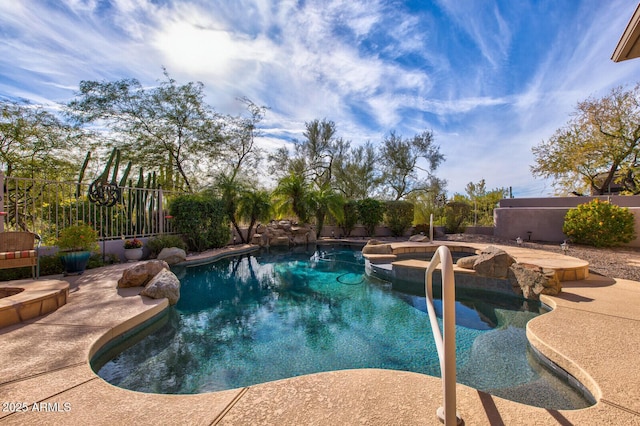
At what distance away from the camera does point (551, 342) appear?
2559 millimetres

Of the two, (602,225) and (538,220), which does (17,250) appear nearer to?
(602,225)

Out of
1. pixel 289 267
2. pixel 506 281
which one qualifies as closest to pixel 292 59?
pixel 289 267

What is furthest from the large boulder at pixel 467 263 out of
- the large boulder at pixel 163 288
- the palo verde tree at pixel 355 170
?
the palo verde tree at pixel 355 170

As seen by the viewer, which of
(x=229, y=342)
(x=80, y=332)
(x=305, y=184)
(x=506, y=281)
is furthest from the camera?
(x=305, y=184)

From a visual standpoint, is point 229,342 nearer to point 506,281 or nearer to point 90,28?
point 506,281

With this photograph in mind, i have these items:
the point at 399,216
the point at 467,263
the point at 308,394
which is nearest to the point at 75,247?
the point at 308,394

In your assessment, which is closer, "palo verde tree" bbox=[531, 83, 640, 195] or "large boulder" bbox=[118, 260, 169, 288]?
"large boulder" bbox=[118, 260, 169, 288]

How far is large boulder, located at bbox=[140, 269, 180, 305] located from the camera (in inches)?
163

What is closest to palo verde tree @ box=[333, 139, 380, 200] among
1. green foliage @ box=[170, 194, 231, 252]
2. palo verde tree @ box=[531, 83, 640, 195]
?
palo verde tree @ box=[531, 83, 640, 195]

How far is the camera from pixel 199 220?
9.40 m

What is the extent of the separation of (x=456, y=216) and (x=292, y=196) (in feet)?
25.6

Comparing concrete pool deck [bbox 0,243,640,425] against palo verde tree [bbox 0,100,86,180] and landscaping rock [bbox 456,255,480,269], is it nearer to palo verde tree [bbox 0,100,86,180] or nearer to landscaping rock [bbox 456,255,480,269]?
landscaping rock [bbox 456,255,480,269]

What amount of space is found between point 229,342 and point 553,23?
10.6 meters

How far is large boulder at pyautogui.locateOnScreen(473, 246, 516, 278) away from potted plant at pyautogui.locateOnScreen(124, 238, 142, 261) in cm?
824
